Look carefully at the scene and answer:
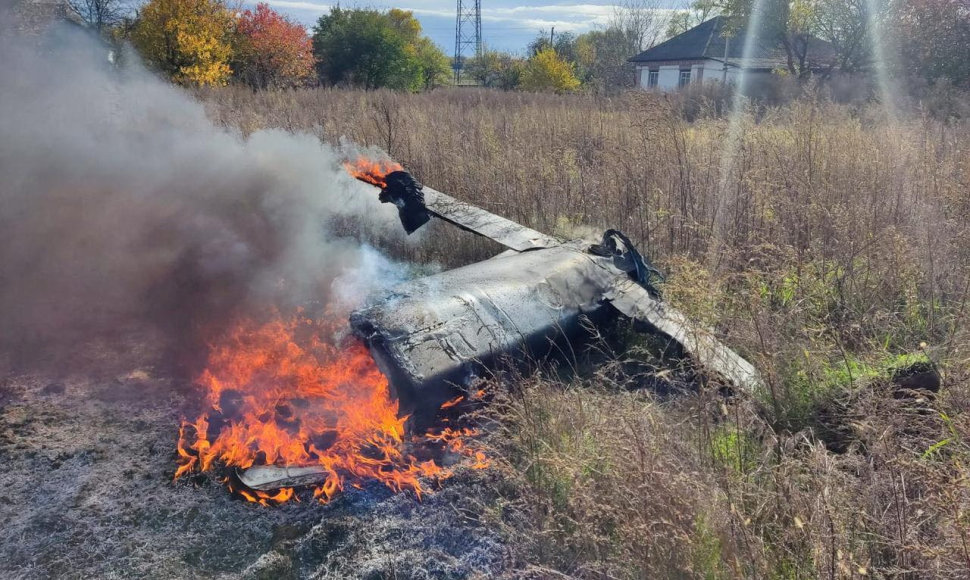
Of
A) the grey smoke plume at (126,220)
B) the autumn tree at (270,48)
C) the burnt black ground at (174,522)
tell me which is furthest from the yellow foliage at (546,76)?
the burnt black ground at (174,522)

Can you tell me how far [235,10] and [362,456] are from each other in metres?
23.8

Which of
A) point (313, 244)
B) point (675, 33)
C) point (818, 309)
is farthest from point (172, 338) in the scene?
point (675, 33)

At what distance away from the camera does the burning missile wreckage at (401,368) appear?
3215mm

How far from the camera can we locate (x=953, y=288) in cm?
436

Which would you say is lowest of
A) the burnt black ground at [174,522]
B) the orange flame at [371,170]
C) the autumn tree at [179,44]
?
the burnt black ground at [174,522]

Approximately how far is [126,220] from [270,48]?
19.7m

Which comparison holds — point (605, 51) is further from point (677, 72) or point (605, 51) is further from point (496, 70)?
point (496, 70)

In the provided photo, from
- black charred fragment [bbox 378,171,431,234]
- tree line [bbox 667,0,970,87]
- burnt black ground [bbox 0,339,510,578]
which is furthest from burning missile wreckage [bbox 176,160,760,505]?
tree line [bbox 667,0,970,87]

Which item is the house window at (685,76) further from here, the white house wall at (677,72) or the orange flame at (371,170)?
the orange flame at (371,170)

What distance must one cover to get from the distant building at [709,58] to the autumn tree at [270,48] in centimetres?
1696

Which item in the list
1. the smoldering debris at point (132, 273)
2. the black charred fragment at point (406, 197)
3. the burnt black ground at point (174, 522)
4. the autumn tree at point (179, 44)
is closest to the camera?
the burnt black ground at point (174, 522)

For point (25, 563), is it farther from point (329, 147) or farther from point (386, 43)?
point (386, 43)

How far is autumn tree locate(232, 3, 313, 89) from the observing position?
21656mm

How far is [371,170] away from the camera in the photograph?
5.02m
